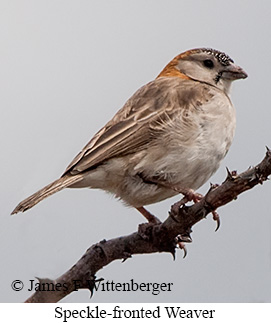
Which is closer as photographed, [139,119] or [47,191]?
[47,191]

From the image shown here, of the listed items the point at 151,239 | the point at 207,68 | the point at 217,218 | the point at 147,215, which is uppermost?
the point at 207,68

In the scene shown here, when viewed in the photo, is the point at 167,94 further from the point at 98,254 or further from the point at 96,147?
the point at 98,254

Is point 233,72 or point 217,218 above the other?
point 233,72

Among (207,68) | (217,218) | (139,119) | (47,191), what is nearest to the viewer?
(217,218)

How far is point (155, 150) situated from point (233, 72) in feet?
6.06

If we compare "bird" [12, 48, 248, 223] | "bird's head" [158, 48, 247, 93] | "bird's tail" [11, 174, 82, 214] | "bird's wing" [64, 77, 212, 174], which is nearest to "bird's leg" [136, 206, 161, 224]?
"bird" [12, 48, 248, 223]

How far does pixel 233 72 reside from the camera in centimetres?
729

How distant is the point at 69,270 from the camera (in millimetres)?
4668

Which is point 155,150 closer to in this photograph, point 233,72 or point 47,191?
point 47,191

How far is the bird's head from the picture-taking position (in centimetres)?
730

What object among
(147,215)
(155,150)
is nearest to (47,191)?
(155,150)

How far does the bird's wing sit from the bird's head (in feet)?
1.58

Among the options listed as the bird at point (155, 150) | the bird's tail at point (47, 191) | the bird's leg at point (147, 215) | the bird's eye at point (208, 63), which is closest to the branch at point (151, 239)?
the bird at point (155, 150)

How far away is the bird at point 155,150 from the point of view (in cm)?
588
